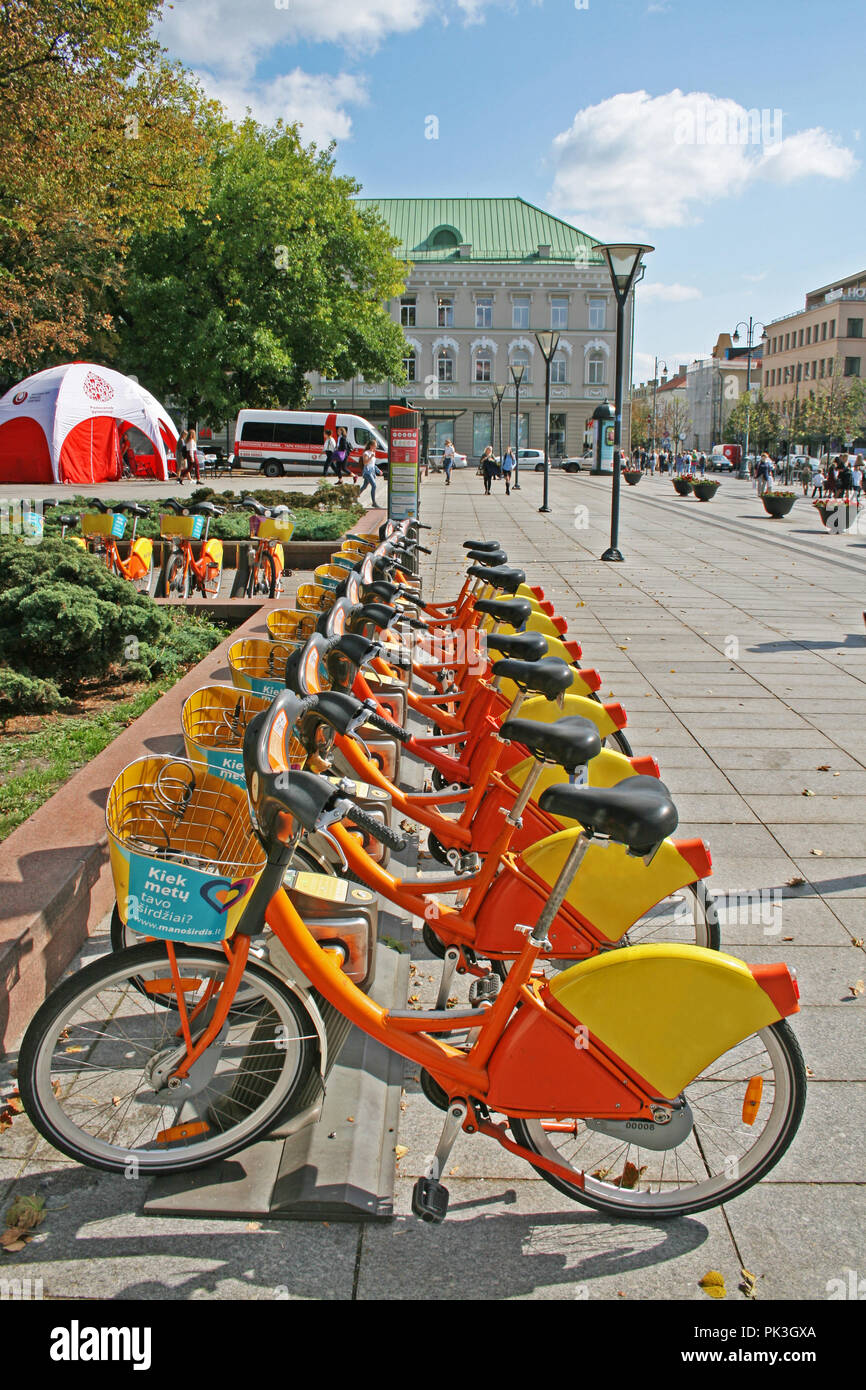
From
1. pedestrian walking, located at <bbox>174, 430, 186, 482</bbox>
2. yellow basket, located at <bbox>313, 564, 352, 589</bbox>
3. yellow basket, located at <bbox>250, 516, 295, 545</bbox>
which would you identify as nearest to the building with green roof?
pedestrian walking, located at <bbox>174, 430, 186, 482</bbox>

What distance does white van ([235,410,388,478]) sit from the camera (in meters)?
38.0

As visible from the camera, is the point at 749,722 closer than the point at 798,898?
No

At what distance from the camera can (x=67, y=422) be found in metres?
27.1

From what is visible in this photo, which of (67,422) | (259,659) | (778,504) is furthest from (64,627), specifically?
(67,422)

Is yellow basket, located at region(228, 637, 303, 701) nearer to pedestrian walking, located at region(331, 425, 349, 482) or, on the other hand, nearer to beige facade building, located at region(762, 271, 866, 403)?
pedestrian walking, located at region(331, 425, 349, 482)

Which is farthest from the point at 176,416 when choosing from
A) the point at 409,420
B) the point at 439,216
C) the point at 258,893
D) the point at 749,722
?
the point at 258,893

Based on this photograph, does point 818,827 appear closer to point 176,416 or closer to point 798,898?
point 798,898

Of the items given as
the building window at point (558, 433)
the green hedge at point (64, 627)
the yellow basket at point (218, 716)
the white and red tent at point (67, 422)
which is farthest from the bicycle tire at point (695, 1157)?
the building window at point (558, 433)

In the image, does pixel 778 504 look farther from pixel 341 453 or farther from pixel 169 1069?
pixel 169 1069

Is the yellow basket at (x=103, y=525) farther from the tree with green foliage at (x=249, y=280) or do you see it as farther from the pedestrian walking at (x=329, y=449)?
the tree with green foliage at (x=249, y=280)

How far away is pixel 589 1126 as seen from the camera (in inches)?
97.0

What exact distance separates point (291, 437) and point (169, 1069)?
123ft

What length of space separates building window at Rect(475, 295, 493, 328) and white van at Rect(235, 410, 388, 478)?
28.1m
